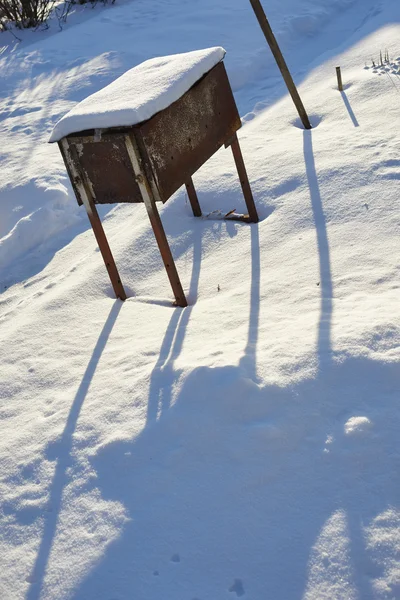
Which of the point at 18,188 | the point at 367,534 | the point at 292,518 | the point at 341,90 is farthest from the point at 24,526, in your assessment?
the point at 341,90

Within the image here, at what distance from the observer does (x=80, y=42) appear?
823cm

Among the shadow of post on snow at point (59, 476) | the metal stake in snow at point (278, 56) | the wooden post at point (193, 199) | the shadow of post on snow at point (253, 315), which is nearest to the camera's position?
the shadow of post on snow at point (59, 476)

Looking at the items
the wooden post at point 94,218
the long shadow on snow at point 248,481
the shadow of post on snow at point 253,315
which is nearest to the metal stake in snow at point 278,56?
the shadow of post on snow at point 253,315

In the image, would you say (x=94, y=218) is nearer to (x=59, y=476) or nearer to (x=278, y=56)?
(x=59, y=476)

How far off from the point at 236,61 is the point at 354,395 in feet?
17.7

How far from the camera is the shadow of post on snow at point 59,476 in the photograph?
2.24 m

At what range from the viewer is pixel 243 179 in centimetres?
415

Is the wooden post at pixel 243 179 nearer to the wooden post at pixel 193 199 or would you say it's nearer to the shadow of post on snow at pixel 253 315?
the shadow of post on snow at pixel 253 315

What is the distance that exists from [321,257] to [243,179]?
877 millimetres

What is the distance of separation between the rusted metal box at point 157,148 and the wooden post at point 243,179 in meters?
0.33

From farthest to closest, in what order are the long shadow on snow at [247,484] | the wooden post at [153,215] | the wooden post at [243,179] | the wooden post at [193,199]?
the wooden post at [193,199]
the wooden post at [243,179]
the wooden post at [153,215]
the long shadow on snow at [247,484]

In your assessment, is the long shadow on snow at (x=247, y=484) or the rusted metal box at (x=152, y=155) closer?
the long shadow on snow at (x=247, y=484)

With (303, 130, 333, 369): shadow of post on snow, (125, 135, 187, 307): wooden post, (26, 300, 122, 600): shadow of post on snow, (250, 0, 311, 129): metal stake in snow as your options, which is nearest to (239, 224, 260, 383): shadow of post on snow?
(303, 130, 333, 369): shadow of post on snow

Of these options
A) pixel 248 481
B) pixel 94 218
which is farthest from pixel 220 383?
pixel 94 218
